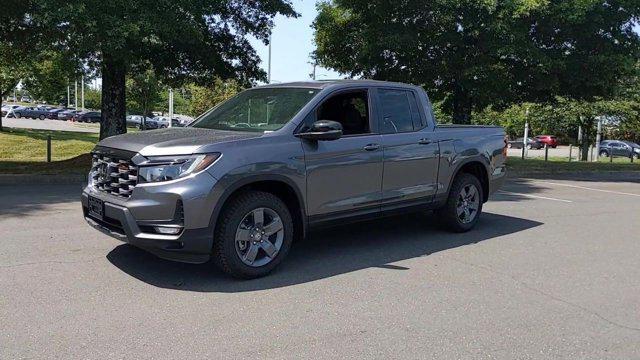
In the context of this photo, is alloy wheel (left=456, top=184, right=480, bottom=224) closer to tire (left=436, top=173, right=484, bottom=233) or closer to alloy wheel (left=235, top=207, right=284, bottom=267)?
tire (left=436, top=173, right=484, bottom=233)

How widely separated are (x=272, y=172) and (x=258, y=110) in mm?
1088

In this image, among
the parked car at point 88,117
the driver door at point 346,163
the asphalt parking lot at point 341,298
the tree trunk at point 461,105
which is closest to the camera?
the asphalt parking lot at point 341,298

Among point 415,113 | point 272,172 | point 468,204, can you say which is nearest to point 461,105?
point 468,204

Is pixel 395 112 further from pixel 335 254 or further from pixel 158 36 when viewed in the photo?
pixel 158 36

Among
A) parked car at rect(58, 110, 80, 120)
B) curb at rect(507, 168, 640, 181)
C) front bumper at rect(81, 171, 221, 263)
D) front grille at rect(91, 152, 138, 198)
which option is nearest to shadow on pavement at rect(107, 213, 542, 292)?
front bumper at rect(81, 171, 221, 263)

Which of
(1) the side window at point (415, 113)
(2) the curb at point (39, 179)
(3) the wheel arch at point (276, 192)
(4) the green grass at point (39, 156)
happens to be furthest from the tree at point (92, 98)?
(3) the wheel arch at point (276, 192)

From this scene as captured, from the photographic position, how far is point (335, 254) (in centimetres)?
608

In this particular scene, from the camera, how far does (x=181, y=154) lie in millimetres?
4656

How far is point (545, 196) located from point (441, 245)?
19.4ft

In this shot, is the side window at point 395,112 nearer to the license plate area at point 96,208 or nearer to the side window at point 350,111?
the side window at point 350,111

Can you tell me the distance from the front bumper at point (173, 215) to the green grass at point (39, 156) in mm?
8563

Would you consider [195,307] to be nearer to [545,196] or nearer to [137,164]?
[137,164]

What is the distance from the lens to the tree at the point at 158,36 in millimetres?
10391

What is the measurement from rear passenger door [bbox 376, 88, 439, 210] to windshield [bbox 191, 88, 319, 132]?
952 millimetres
